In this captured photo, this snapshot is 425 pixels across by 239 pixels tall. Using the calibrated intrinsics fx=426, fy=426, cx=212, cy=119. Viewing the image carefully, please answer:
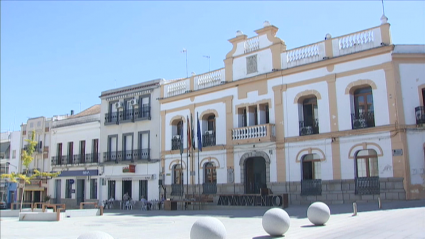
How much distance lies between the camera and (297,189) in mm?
24625

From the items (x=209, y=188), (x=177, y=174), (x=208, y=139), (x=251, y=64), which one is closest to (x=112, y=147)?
(x=177, y=174)

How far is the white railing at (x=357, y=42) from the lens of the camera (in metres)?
22.5

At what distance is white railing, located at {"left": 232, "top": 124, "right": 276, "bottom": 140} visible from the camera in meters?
25.8

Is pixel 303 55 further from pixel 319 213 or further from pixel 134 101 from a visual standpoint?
pixel 134 101

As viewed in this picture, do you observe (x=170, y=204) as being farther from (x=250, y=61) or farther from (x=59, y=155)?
(x=59, y=155)

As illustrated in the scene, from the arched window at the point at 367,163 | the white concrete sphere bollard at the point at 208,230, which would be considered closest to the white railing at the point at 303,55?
the arched window at the point at 367,163

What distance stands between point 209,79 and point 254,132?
605 cm

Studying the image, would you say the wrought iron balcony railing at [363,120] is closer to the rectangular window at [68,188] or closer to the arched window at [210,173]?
the arched window at [210,173]

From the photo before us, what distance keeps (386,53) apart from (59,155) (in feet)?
102

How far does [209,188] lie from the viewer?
95.5 feet

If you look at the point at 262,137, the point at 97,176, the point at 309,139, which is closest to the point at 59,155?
the point at 97,176

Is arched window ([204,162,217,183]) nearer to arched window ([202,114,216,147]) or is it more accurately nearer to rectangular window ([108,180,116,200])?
arched window ([202,114,216,147])

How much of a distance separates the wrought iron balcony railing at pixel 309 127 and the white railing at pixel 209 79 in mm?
6897

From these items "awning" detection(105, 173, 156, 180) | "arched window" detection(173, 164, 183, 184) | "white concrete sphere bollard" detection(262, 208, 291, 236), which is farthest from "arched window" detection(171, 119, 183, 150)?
"white concrete sphere bollard" detection(262, 208, 291, 236)
